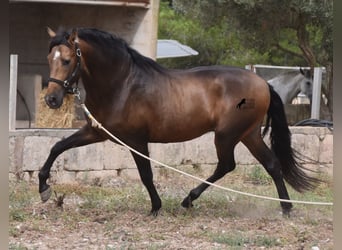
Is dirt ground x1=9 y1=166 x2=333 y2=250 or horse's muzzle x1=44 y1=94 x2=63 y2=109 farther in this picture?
horse's muzzle x1=44 y1=94 x2=63 y2=109

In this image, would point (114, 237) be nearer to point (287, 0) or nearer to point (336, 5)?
point (336, 5)

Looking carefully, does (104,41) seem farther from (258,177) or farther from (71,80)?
(258,177)

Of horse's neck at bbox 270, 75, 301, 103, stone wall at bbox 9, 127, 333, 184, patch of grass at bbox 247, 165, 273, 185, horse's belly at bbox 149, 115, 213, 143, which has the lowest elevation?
patch of grass at bbox 247, 165, 273, 185

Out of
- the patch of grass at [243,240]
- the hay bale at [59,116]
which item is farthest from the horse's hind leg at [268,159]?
the hay bale at [59,116]

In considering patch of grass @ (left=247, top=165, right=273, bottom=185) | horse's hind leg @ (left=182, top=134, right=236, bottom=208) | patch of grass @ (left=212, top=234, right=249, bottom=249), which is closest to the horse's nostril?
horse's hind leg @ (left=182, top=134, right=236, bottom=208)

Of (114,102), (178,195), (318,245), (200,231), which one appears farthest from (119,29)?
(318,245)

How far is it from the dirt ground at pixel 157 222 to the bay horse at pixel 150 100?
29 cm

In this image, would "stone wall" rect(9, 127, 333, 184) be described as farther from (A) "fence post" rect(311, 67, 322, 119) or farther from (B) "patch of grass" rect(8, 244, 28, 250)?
(B) "patch of grass" rect(8, 244, 28, 250)

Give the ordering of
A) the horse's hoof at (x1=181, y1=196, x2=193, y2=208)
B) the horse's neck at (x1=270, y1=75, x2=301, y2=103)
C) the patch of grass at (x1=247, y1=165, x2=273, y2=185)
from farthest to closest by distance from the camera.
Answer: the horse's neck at (x1=270, y1=75, x2=301, y2=103), the patch of grass at (x1=247, y1=165, x2=273, y2=185), the horse's hoof at (x1=181, y1=196, x2=193, y2=208)

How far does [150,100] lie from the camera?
269 inches

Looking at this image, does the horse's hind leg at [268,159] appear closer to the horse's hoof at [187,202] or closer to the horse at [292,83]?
the horse's hoof at [187,202]

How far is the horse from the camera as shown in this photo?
1363 centimetres

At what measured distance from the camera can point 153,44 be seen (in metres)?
10.3

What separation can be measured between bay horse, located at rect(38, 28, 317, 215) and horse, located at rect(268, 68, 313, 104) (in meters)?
6.33
